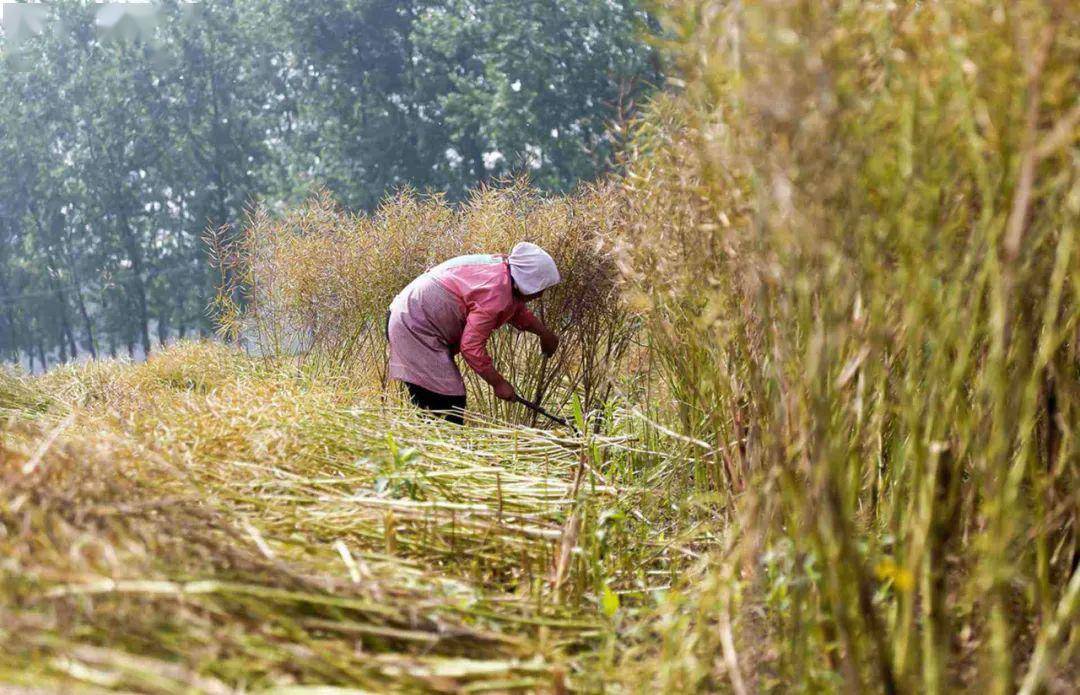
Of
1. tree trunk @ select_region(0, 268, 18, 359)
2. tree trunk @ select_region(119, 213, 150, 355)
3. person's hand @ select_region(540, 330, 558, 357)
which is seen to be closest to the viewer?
person's hand @ select_region(540, 330, 558, 357)

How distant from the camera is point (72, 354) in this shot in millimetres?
29078

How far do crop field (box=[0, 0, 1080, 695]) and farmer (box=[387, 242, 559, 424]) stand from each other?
5.52 ft

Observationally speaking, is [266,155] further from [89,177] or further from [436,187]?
[436,187]

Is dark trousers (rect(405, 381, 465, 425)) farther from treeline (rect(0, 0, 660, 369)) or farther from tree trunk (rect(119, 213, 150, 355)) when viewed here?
tree trunk (rect(119, 213, 150, 355))

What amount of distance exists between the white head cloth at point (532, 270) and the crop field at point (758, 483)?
1.66m

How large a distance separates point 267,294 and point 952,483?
6668 mm

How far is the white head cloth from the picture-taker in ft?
17.1

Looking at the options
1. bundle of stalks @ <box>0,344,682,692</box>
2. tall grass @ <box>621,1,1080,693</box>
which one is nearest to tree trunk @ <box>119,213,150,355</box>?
bundle of stalks @ <box>0,344,682,692</box>

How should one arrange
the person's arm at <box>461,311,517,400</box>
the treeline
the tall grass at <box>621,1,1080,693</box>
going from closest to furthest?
the tall grass at <box>621,1,1080,693</box> < the person's arm at <box>461,311,517,400</box> < the treeline

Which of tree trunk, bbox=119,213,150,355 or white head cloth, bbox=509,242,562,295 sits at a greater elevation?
white head cloth, bbox=509,242,562,295

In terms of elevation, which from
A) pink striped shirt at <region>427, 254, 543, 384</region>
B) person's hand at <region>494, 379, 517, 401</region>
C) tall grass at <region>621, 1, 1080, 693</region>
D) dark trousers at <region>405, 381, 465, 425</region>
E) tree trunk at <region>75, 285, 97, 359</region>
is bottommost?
tree trunk at <region>75, 285, 97, 359</region>

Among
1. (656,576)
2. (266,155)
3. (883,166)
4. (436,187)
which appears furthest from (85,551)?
(266,155)

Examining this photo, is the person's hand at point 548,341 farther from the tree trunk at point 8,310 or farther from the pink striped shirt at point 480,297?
the tree trunk at point 8,310

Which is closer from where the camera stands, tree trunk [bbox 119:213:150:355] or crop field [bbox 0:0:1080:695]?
crop field [bbox 0:0:1080:695]
